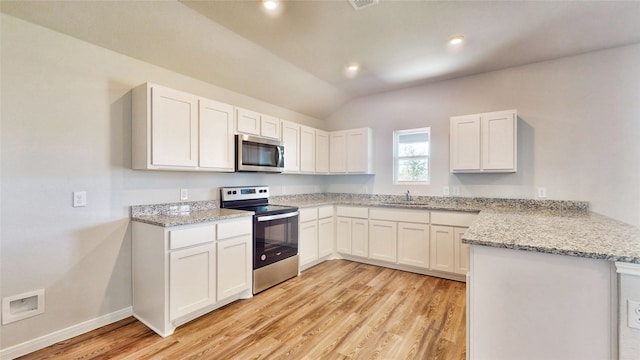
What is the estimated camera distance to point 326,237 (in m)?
4.11

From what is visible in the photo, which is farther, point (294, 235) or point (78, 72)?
point (294, 235)

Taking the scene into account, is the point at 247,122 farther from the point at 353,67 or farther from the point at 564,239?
the point at 564,239

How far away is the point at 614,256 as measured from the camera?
48.1 inches

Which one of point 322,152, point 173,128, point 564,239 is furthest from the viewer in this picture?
point 322,152

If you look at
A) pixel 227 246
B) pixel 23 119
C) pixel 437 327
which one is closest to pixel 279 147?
pixel 227 246

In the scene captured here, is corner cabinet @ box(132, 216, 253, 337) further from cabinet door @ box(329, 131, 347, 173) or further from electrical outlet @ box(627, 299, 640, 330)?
electrical outlet @ box(627, 299, 640, 330)

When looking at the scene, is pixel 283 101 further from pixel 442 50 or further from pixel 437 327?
pixel 437 327

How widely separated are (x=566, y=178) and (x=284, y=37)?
3.67m

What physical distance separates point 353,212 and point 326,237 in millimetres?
579

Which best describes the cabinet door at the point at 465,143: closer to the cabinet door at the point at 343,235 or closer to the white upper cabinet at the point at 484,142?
the white upper cabinet at the point at 484,142

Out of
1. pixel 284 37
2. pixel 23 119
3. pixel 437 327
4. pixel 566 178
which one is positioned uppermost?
pixel 284 37

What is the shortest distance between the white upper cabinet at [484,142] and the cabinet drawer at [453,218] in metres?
0.60

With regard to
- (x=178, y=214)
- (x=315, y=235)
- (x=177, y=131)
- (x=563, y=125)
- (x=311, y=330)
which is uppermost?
(x=563, y=125)

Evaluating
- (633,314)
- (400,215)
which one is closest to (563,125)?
(400,215)
